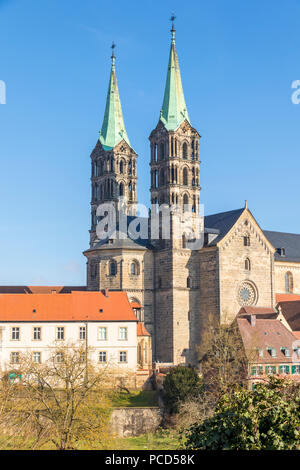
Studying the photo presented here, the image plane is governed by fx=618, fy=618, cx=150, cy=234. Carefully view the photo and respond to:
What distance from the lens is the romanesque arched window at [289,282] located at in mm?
72188

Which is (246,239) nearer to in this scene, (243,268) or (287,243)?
(243,268)

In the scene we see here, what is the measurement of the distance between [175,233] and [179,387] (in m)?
19.6

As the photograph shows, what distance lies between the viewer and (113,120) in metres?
79.6

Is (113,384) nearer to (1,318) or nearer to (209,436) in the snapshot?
(1,318)

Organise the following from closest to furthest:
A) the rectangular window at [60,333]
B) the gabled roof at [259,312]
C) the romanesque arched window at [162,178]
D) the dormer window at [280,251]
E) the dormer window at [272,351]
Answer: the dormer window at [272,351] < the rectangular window at [60,333] < the gabled roof at [259,312] < the romanesque arched window at [162,178] < the dormer window at [280,251]

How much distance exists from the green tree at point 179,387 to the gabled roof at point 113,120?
37574mm

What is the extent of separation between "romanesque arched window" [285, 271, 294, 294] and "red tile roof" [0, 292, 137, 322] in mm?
25331

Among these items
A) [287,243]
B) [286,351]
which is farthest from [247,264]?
[287,243]

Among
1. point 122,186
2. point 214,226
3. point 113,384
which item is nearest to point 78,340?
point 113,384

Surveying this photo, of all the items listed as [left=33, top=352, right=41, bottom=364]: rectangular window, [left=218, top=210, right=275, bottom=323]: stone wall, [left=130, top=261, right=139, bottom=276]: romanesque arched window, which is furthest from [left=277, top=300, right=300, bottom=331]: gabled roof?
[left=33, top=352, right=41, bottom=364]: rectangular window

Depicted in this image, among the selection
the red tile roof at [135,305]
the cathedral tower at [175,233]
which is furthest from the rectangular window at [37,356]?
the cathedral tower at [175,233]

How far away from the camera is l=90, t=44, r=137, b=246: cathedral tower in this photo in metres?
75.9

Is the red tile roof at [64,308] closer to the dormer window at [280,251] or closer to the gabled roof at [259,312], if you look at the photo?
the gabled roof at [259,312]

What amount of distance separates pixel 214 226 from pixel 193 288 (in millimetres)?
7461
